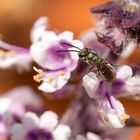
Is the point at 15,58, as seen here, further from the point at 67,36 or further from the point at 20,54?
the point at 67,36

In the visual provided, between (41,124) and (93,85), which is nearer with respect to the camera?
(93,85)

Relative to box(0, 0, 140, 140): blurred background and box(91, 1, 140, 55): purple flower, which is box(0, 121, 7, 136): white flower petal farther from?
box(0, 0, 140, 140): blurred background

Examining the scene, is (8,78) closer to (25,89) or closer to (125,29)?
(25,89)

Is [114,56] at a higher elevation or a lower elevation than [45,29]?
lower

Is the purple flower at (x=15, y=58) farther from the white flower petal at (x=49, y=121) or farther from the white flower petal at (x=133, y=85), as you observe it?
the white flower petal at (x=133, y=85)

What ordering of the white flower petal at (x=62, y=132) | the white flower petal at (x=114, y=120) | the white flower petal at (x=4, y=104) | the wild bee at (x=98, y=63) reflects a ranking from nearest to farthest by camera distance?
the wild bee at (x=98, y=63) < the white flower petal at (x=114, y=120) < the white flower petal at (x=62, y=132) < the white flower petal at (x=4, y=104)

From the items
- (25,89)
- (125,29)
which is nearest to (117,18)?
(125,29)

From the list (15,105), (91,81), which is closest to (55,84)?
(91,81)

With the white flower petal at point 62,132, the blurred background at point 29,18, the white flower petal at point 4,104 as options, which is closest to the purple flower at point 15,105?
the white flower petal at point 4,104
